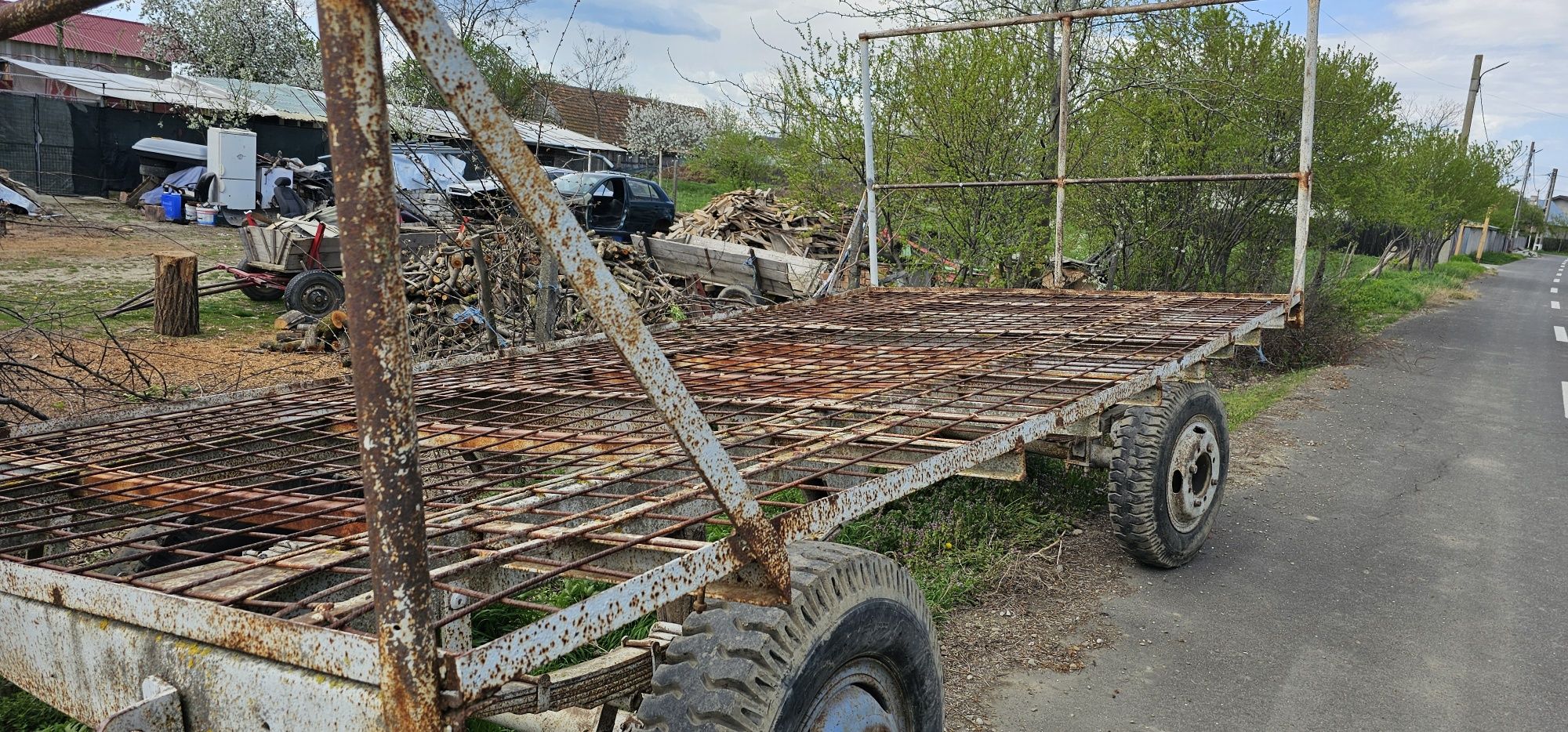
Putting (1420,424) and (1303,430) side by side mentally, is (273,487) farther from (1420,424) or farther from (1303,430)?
(1420,424)

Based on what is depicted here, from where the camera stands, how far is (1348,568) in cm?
507

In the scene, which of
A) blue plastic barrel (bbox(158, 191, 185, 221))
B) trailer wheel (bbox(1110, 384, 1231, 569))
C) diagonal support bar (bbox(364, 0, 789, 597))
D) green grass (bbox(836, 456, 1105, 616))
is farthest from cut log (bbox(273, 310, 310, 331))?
blue plastic barrel (bbox(158, 191, 185, 221))

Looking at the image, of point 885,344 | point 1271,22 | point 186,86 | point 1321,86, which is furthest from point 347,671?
point 186,86

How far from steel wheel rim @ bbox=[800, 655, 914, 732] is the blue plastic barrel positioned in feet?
74.9

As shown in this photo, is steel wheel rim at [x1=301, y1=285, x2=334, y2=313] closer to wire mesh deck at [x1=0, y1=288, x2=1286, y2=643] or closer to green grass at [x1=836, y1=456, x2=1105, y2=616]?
wire mesh deck at [x1=0, y1=288, x2=1286, y2=643]

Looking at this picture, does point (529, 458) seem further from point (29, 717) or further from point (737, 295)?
point (737, 295)

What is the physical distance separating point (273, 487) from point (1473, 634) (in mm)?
4490

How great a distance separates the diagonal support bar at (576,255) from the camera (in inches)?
52.9

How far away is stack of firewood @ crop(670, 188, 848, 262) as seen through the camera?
1527 cm

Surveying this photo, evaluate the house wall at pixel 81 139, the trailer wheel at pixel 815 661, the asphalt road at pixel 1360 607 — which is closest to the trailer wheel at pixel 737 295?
the asphalt road at pixel 1360 607

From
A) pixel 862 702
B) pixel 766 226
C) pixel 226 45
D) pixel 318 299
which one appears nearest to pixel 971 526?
pixel 862 702

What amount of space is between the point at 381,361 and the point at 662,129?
127ft

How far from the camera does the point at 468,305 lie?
32.8 feet

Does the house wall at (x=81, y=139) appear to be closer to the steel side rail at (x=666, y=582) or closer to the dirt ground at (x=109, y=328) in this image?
the dirt ground at (x=109, y=328)
